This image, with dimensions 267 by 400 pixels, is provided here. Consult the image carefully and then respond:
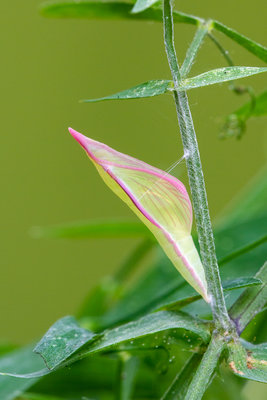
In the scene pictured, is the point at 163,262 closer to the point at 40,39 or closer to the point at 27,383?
the point at 27,383

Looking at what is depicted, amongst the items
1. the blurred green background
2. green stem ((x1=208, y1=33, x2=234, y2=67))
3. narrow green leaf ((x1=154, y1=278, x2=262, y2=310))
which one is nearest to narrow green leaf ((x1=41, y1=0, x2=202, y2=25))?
green stem ((x1=208, y1=33, x2=234, y2=67))

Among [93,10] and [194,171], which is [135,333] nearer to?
[194,171]

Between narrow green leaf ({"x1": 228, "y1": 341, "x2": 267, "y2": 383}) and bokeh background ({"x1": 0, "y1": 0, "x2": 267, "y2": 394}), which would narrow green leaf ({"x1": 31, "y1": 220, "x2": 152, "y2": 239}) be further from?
bokeh background ({"x1": 0, "y1": 0, "x2": 267, "y2": 394})

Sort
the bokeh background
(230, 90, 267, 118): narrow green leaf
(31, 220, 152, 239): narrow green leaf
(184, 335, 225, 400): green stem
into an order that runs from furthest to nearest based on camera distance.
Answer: the bokeh background < (31, 220, 152, 239): narrow green leaf < (230, 90, 267, 118): narrow green leaf < (184, 335, 225, 400): green stem

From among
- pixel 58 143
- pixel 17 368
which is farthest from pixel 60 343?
pixel 58 143

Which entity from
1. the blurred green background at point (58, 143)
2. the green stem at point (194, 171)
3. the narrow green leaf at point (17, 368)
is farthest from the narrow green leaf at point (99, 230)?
the blurred green background at point (58, 143)

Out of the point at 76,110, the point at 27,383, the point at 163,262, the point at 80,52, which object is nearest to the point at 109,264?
the point at 76,110

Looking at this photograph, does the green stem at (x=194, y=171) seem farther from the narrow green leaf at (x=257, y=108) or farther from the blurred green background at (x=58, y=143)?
the blurred green background at (x=58, y=143)
